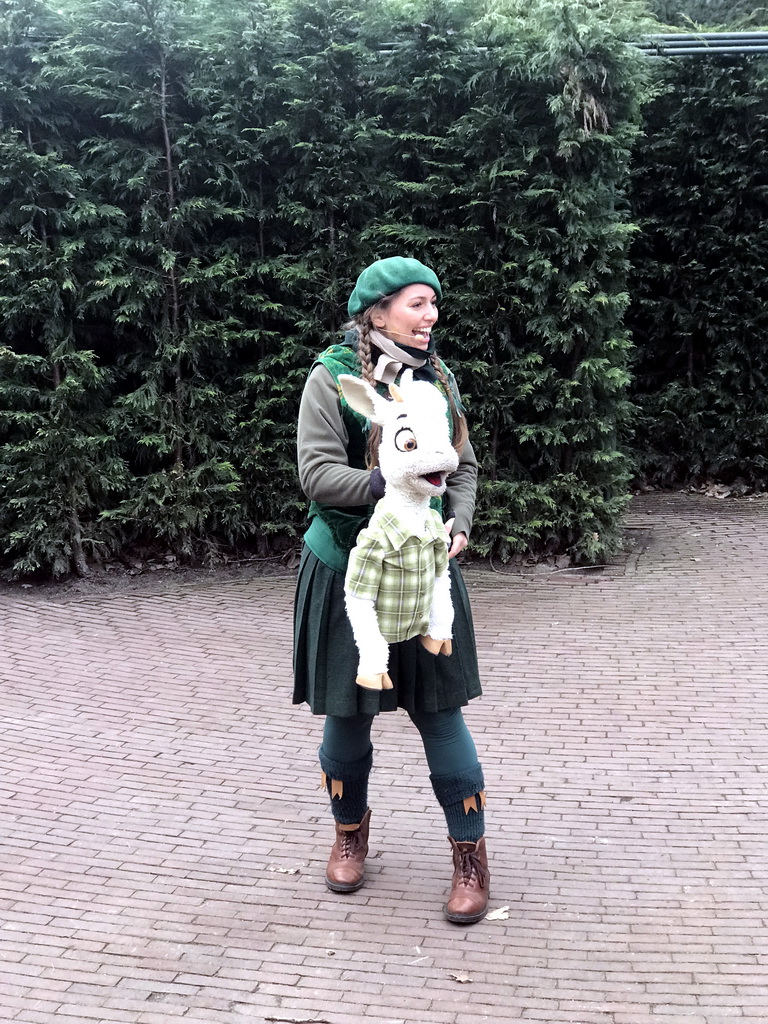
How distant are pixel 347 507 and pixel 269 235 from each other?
4927 millimetres

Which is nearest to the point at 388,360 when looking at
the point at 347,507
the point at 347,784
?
the point at 347,507

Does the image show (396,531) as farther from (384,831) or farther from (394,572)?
(384,831)

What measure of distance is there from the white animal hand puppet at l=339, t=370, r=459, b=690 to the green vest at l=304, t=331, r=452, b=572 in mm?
180

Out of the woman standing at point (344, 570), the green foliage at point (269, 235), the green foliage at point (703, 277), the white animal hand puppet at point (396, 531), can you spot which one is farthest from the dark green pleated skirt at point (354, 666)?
the green foliage at point (703, 277)

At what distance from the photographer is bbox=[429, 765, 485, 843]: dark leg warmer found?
336 centimetres

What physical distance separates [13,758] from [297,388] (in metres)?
3.64

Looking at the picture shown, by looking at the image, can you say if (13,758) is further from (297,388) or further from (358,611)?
(297,388)

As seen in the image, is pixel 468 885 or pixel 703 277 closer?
pixel 468 885

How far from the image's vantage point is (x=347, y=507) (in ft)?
10.7

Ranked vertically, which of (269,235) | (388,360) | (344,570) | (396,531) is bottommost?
(344,570)

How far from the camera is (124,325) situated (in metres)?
7.49

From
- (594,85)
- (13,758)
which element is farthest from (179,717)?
(594,85)

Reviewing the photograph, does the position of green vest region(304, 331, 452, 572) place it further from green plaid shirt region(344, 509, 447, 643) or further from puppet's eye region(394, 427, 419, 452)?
puppet's eye region(394, 427, 419, 452)

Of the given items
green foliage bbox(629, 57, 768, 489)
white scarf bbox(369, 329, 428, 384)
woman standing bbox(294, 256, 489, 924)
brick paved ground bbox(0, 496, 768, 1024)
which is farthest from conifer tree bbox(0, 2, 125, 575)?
green foliage bbox(629, 57, 768, 489)
